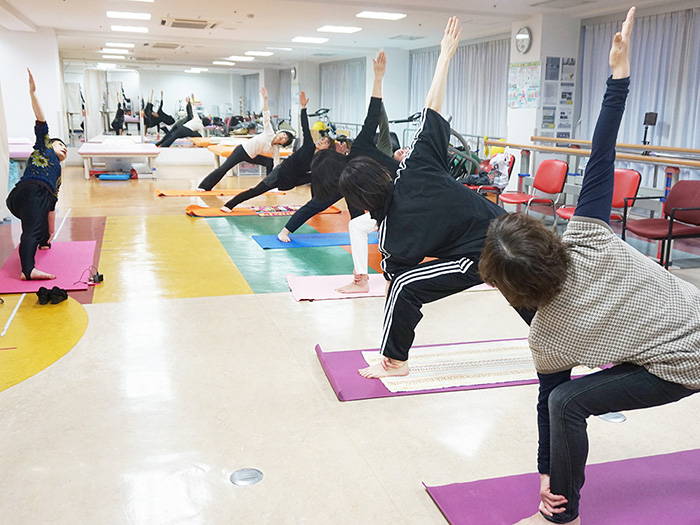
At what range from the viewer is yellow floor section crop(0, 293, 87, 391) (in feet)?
9.45

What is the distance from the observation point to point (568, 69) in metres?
8.66

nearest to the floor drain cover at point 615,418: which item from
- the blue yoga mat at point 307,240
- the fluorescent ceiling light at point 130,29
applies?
the blue yoga mat at point 307,240

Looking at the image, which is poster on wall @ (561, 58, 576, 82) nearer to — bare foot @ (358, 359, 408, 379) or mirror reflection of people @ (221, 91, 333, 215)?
mirror reflection of people @ (221, 91, 333, 215)

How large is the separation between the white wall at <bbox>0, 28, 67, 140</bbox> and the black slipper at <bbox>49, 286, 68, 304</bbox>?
805 cm

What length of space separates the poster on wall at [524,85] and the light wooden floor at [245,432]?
5918 millimetres

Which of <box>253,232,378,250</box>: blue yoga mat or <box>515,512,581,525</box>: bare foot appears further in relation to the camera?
<box>253,232,378,250</box>: blue yoga mat

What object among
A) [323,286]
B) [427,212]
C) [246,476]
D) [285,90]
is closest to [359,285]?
[323,286]

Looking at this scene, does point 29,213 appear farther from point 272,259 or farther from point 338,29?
point 338,29

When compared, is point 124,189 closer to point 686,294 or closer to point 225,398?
point 225,398

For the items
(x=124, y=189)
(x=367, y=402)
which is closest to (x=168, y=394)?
(x=367, y=402)

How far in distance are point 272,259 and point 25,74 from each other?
26.5 ft

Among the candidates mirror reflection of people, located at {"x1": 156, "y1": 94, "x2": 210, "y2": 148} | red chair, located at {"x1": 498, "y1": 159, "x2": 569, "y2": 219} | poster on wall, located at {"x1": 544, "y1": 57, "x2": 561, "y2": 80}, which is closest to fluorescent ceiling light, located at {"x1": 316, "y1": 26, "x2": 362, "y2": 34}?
poster on wall, located at {"x1": 544, "y1": 57, "x2": 561, "y2": 80}

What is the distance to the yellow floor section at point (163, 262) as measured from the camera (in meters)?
4.13

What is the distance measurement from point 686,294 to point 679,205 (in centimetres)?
354
